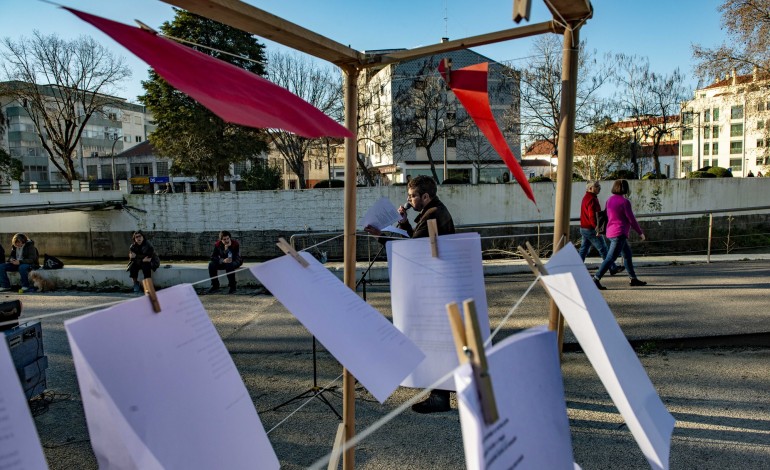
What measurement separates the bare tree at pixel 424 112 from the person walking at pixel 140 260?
22867 mm

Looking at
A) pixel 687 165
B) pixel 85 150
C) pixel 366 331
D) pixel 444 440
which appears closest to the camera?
pixel 366 331

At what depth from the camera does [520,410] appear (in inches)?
Answer: 42.4

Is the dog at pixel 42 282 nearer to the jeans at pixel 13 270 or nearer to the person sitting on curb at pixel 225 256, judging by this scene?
the jeans at pixel 13 270

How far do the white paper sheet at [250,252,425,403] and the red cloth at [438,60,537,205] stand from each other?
1.34 metres

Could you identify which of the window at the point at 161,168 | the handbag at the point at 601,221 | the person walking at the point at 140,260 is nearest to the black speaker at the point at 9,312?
the person walking at the point at 140,260

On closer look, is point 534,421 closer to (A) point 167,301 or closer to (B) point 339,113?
(A) point 167,301

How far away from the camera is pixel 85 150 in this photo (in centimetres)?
6456

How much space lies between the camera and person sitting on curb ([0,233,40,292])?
1052 cm

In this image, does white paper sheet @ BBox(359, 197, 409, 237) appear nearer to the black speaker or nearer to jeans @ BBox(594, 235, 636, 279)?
the black speaker

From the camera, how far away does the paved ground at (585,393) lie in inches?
120

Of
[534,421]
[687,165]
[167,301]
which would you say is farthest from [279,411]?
[687,165]

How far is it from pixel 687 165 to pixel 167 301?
82377 mm

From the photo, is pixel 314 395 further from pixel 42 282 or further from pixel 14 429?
pixel 42 282

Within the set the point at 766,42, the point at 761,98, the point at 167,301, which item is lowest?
the point at 167,301
